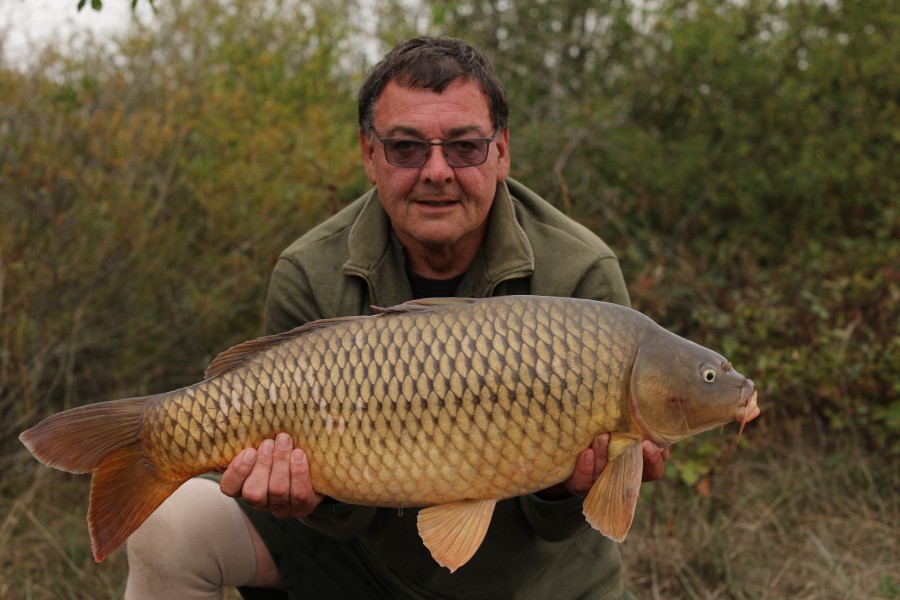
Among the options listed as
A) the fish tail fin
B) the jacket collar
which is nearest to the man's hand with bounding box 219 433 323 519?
the fish tail fin

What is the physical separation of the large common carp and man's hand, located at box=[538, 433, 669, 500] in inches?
0.7

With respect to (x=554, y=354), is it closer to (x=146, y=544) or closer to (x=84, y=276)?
(x=146, y=544)

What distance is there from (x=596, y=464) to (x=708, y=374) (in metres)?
0.22

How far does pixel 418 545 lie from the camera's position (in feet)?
6.30

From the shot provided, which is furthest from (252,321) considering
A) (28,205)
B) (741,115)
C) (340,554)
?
(741,115)

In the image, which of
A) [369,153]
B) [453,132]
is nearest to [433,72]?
[453,132]

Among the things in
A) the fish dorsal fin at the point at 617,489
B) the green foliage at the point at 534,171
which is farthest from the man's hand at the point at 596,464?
the green foliage at the point at 534,171

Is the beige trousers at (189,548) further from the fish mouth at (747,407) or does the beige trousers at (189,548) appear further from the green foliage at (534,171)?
the green foliage at (534,171)

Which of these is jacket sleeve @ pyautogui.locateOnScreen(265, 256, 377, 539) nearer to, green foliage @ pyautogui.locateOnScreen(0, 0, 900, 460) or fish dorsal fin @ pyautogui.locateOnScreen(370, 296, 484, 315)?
fish dorsal fin @ pyautogui.locateOnScreen(370, 296, 484, 315)

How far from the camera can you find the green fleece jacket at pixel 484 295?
1882mm

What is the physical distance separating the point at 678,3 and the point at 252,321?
2.65 meters

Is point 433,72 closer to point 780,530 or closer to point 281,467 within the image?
point 281,467

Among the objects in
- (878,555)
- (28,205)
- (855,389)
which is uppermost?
(28,205)

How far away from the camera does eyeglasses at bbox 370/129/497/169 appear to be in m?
1.83
